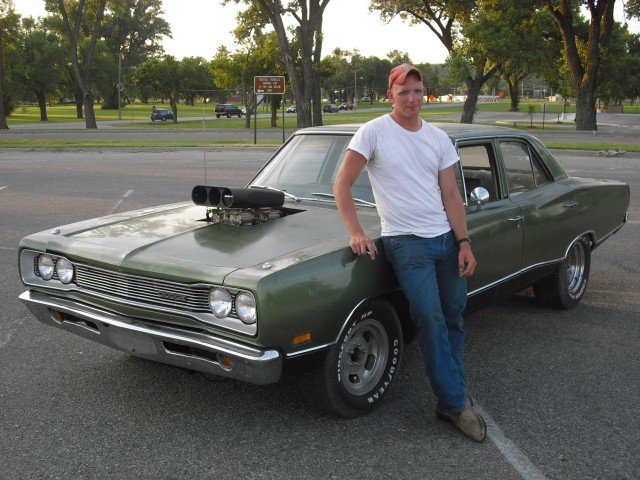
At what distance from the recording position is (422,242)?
3.45 meters

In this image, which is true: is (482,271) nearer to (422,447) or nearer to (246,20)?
(422,447)

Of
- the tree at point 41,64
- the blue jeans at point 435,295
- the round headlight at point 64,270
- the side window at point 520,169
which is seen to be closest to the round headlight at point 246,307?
the blue jeans at point 435,295

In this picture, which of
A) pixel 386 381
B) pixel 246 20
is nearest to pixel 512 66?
pixel 246 20

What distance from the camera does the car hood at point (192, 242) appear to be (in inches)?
136

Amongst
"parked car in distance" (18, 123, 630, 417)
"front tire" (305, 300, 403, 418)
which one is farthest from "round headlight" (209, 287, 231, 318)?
"front tire" (305, 300, 403, 418)

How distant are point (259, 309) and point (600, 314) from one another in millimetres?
3497

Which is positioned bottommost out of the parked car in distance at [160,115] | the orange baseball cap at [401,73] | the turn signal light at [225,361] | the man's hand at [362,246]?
the turn signal light at [225,361]

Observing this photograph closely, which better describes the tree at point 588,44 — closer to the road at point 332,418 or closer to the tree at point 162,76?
the road at point 332,418

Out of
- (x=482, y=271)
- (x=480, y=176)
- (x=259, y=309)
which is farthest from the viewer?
(x=480, y=176)

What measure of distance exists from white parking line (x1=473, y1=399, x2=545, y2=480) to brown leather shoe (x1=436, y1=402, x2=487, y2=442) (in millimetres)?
85

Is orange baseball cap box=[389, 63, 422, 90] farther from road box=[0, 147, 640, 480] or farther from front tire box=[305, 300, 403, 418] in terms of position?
road box=[0, 147, 640, 480]

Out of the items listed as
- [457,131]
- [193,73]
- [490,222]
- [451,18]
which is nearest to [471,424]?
[490,222]

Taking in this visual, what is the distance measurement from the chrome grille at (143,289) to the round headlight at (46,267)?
0.25m

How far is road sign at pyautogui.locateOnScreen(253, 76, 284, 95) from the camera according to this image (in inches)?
1045
